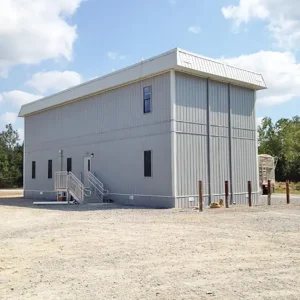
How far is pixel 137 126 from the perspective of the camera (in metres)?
19.9

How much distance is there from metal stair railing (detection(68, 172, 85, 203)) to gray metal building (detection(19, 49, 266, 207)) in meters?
1.22

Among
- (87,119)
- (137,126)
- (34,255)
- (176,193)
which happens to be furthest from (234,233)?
(87,119)

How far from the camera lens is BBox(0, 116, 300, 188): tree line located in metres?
50.8

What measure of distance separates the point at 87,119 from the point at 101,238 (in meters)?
14.6

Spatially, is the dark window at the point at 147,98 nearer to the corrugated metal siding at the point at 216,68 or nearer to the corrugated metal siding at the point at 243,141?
the corrugated metal siding at the point at 216,68

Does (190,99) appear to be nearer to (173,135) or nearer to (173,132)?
(173,132)

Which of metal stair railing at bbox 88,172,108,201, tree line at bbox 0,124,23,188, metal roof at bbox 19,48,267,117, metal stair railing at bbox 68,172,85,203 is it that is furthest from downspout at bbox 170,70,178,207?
tree line at bbox 0,124,23,188

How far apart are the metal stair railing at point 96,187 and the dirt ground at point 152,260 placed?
913 cm

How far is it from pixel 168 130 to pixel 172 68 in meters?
2.73

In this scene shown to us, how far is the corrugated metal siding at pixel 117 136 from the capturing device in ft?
60.9

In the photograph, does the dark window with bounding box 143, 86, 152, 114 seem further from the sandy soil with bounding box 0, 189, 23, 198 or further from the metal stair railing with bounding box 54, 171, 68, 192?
the sandy soil with bounding box 0, 189, 23, 198

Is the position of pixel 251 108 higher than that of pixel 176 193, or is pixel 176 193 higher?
pixel 251 108

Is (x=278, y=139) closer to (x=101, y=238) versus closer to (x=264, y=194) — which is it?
(x=264, y=194)

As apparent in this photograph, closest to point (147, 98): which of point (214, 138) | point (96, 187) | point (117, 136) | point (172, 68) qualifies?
point (172, 68)
